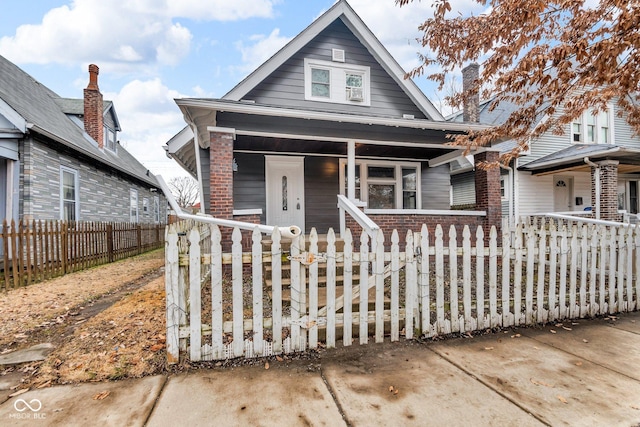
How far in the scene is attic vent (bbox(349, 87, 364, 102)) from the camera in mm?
9156

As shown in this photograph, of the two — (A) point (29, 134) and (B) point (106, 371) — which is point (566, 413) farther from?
(A) point (29, 134)

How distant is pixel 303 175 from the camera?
357 inches

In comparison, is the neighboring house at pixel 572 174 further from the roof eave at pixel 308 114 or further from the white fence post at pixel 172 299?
the white fence post at pixel 172 299

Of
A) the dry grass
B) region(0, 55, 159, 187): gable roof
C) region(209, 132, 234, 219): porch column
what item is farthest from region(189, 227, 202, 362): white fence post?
region(0, 55, 159, 187): gable roof

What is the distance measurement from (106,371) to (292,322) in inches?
65.9

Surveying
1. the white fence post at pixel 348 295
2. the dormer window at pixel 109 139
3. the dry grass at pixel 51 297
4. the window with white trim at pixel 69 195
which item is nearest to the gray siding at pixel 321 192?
the dry grass at pixel 51 297

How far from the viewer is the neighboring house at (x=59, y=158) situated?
303 inches

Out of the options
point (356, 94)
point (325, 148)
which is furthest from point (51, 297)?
point (356, 94)

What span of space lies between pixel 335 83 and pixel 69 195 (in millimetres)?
8970

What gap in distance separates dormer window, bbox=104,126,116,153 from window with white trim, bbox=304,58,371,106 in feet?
36.6

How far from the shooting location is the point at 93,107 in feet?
43.3

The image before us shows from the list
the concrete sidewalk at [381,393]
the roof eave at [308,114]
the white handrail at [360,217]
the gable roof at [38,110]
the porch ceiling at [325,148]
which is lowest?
the concrete sidewalk at [381,393]

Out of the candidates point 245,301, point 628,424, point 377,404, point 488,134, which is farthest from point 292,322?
point 488,134

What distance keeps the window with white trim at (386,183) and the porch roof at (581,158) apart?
19.6 ft
